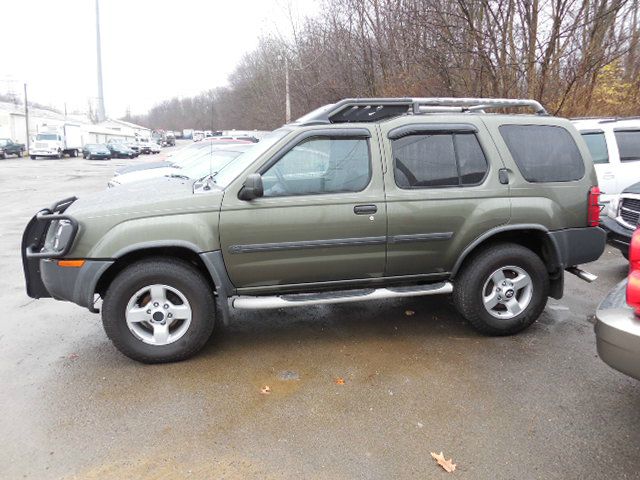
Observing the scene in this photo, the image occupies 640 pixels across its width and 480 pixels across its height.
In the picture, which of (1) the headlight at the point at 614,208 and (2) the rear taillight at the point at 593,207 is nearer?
(2) the rear taillight at the point at 593,207

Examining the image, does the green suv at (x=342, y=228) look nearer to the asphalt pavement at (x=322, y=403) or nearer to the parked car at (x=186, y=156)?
the asphalt pavement at (x=322, y=403)

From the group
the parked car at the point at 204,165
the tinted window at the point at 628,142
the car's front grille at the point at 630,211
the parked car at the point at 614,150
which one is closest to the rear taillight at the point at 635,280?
the car's front grille at the point at 630,211

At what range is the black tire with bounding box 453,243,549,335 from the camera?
4.33 meters

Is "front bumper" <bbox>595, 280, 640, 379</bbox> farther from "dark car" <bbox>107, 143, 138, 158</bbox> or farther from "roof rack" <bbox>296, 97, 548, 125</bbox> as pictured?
"dark car" <bbox>107, 143, 138, 158</bbox>

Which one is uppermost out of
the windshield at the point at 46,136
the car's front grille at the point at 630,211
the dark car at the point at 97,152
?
the windshield at the point at 46,136

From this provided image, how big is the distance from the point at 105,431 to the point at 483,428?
Result: 238cm

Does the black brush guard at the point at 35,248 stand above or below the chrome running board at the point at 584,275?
above

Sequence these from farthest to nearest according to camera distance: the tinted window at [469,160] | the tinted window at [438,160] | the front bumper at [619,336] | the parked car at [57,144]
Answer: the parked car at [57,144]
the tinted window at [469,160]
the tinted window at [438,160]
the front bumper at [619,336]

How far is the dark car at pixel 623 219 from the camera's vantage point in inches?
235

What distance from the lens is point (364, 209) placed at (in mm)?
4039

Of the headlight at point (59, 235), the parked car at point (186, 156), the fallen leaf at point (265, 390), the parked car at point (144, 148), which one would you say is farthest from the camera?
the parked car at point (144, 148)

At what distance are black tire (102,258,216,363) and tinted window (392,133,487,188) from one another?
74.4 inches

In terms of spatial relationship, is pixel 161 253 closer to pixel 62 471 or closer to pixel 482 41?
pixel 62 471

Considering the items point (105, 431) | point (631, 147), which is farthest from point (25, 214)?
point (631, 147)
